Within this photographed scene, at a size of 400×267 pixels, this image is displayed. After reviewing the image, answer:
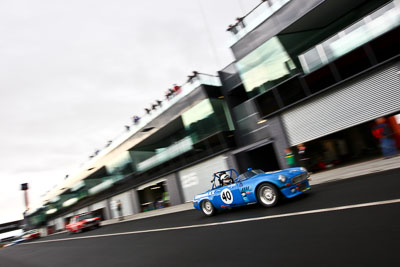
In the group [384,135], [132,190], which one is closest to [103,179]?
[132,190]

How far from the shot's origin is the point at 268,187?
7512mm

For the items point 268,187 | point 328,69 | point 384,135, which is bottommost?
point 268,187

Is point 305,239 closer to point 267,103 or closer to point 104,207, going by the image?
point 267,103

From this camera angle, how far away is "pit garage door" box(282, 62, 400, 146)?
11.0m

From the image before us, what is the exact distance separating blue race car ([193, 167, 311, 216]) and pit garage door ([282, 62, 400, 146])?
20.0 feet

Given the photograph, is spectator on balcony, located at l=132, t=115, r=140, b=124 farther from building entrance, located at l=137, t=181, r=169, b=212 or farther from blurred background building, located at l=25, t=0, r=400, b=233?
building entrance, located at l=137, t=181, r=169, b=212

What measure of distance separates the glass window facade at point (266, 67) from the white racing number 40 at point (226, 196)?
8.59 m

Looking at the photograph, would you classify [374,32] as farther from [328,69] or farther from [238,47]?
[238,47]

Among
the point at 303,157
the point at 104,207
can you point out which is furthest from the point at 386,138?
the point at 104,207

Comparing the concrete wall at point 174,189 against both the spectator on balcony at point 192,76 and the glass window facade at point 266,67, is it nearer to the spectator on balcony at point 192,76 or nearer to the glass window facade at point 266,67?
the spectator on balcony at point 192,76

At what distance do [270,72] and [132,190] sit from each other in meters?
21.4

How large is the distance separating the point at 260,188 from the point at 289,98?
8.25 metres

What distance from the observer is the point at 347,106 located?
40.5 feet

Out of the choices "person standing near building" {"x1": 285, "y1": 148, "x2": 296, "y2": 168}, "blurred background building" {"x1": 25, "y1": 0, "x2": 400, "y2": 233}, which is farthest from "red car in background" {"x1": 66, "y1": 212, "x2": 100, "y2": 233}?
"person standing near building" {"x1": 285, "y1": 148, "x2": 296, "y2": 168}
